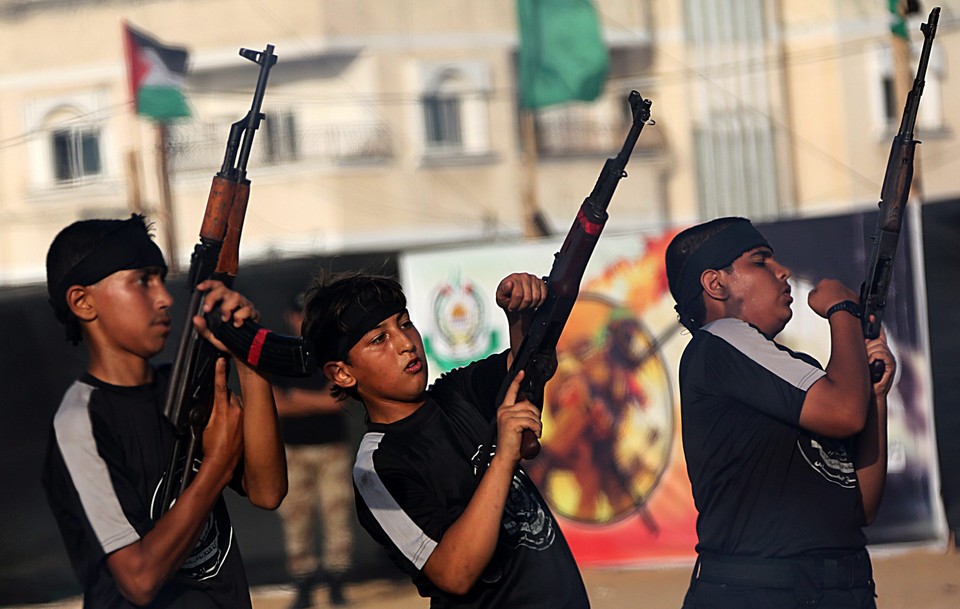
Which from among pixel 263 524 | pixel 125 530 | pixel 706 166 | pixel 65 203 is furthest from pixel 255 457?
pixel 706 166

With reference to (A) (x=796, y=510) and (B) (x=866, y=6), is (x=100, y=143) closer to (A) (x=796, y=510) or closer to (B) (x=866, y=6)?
(B) (x=866, y=6)

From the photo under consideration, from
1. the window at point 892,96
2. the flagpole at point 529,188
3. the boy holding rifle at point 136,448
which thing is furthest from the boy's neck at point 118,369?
the window at point 892,96

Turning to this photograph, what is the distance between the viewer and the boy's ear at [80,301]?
2.94 m

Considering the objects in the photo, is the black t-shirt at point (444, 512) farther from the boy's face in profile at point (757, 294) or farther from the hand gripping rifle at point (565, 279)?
the boy's face in profile at point (757, 294)

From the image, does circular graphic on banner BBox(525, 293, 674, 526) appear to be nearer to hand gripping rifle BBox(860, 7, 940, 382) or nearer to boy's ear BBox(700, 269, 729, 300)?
hand gripping rifle BBox(860, 7, 940, 382)

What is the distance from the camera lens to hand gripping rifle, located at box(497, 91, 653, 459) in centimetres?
279

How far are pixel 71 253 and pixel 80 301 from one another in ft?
0.35

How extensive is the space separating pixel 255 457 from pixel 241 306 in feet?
1.09

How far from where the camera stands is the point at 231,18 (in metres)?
11.4

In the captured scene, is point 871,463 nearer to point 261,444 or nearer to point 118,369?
point 261,444

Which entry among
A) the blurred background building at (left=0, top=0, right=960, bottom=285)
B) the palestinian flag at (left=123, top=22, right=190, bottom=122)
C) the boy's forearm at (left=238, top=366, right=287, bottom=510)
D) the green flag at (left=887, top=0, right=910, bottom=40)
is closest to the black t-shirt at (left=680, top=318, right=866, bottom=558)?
the boy's forearm at (left=238, top=366, right=287, bottom=510)

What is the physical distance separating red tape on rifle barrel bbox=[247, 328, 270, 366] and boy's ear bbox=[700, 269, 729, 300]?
102 centimetres

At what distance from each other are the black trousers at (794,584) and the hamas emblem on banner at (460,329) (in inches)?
178

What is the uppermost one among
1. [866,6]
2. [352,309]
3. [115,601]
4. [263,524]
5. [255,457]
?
[866,6]
